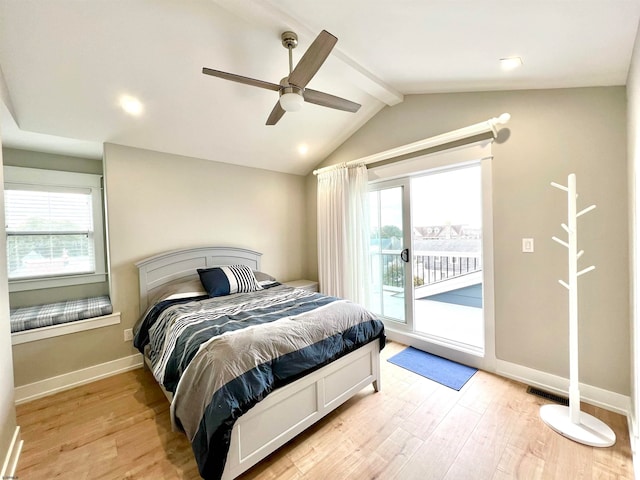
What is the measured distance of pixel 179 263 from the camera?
2.97m

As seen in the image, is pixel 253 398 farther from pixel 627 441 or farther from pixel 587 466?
pixel 627 441

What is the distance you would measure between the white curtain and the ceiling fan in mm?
1347

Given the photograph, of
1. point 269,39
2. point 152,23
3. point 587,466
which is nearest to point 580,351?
point 587,466

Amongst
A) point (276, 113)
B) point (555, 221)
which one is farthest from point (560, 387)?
point (276, 113)

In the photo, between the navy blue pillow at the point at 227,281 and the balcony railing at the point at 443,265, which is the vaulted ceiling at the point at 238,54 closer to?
the navy blue pillow at the point at 227,281

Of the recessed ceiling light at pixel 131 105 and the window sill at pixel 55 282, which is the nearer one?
the recessed ceiling light at pixel 131 105

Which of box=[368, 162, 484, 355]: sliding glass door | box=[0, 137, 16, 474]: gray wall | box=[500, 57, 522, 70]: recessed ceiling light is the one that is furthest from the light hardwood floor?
box=[500, 57, 522, 70]: recessed ceiling light

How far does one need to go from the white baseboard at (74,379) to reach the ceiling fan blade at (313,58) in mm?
3080

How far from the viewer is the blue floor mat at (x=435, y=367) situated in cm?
234

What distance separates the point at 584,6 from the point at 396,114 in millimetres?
1832

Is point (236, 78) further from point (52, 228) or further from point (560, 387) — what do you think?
point (560, 387)

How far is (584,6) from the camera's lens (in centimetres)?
127

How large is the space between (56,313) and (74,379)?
2.08 ft

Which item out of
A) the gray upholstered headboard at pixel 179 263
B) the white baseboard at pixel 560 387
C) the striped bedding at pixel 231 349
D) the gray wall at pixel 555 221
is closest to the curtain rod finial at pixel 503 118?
the gray wall at pixel 555 221
